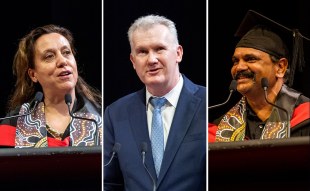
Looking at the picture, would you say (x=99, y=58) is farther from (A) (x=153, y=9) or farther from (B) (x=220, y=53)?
(B) (x=220, y=53)

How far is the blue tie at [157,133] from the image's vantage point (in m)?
3.93

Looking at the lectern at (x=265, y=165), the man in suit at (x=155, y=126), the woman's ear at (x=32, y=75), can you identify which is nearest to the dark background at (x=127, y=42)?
the man in suit at (x=155, y=126)

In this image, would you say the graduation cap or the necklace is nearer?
the graduation cap

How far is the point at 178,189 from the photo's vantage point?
12.5ft

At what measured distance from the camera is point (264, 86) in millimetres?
3742

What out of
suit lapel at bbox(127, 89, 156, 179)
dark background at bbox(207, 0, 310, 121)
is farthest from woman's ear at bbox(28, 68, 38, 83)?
dark background at bbox(207, 0, 310, 121)

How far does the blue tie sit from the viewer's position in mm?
3930

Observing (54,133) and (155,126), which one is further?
(54,133)

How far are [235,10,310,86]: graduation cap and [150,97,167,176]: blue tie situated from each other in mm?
582

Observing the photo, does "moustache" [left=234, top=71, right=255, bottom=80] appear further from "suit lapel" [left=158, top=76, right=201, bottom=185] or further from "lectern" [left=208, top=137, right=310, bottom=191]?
"lectern" [left=208, top=137, right=310, bottom=191]

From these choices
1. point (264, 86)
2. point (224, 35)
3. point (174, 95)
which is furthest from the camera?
point (174, 95)

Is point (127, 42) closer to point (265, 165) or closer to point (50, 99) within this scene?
point (50, 99)

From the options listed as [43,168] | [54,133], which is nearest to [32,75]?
[54,133]

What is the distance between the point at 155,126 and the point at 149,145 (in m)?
0.12
